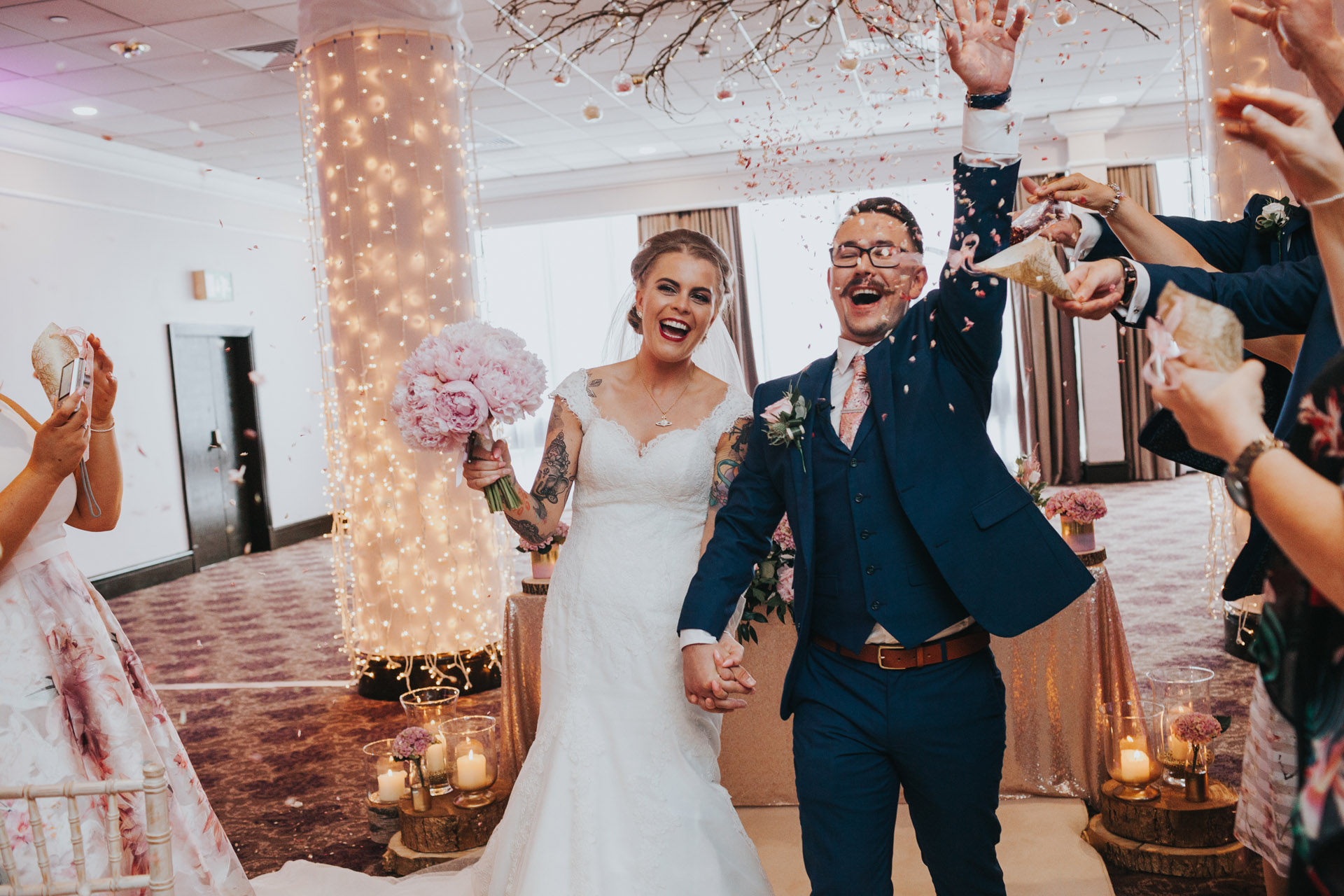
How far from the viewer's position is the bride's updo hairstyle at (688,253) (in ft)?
8.55

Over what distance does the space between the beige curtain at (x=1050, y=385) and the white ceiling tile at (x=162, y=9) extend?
8.50 metres

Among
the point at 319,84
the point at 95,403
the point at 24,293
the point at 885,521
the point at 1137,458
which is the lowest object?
the point at 1137,458

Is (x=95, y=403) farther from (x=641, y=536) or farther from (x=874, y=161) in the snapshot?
(x=874, y=161)

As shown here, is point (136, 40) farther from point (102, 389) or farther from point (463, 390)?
point (463, 390)

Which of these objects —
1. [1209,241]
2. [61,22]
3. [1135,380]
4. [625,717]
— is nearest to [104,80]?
[61,22]

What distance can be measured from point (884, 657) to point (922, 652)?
7 cm

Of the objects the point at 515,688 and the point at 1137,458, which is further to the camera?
the point at 1137,458

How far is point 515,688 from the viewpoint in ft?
12.0

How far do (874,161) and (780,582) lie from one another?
9151 mm

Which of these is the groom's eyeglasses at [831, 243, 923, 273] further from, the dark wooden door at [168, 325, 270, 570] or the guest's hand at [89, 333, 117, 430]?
the dark wooden door at [168, 325, 270, 570]

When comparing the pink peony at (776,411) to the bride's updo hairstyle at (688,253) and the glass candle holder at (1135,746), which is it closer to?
the bride's updo hairstyle at (688,253)

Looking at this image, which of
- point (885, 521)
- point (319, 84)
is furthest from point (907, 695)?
point (319, 84)

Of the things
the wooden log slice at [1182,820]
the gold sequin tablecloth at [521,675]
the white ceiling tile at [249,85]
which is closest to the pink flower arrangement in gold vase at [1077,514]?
the wooden log slice at [1182,820]

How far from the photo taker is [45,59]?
6.30 meters
